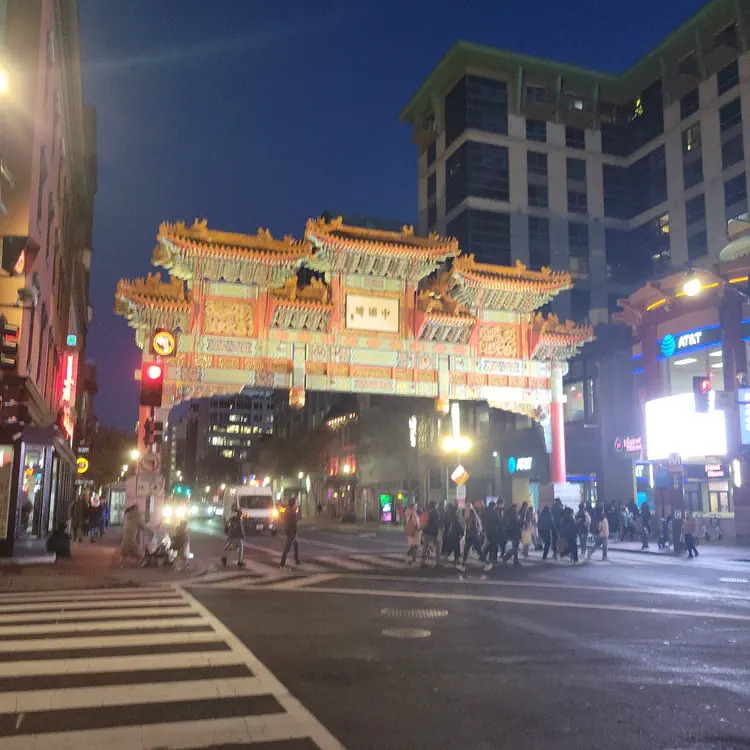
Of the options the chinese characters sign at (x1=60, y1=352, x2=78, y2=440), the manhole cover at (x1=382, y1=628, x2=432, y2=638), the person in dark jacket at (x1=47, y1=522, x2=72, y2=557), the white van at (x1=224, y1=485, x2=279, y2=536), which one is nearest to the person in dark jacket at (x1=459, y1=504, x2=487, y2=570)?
the manhole cover at (x1=382, y1=628, x2=432, y2=638)

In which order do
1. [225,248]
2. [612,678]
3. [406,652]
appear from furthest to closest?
[225,248]
[406,652]
[612,678]

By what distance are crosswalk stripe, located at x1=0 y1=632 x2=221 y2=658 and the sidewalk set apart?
6.59 m

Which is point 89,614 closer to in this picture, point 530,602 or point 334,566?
point 530,602

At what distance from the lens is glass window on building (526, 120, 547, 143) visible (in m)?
66.1

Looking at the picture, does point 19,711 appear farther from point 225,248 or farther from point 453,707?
point 225,248

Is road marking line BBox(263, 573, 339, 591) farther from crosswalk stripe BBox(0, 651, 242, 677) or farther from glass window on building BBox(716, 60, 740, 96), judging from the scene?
glass window on building BBox(716, 60, 740, 96)

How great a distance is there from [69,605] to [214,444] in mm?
147137

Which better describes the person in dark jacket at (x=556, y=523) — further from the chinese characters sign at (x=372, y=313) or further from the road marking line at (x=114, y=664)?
the road marking line at (x=114, y=664)

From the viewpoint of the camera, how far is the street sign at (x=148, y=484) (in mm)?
22438

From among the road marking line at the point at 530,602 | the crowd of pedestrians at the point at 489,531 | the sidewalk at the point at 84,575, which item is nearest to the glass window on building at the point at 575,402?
the crowd of pedestrians at the point at 489,531

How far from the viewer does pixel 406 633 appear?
10477 mm

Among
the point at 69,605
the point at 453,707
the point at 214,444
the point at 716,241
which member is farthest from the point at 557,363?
the point at 214,444

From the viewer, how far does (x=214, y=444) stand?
515 ft

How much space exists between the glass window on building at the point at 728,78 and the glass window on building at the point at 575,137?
48.0 feet
